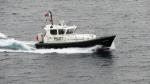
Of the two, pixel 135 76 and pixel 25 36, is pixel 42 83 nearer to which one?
pixel 135 76

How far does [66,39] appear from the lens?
332ft

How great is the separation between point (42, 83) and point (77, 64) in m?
10.3

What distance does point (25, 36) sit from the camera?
372ft

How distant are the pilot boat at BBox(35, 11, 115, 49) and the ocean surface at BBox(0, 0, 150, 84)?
1019mm

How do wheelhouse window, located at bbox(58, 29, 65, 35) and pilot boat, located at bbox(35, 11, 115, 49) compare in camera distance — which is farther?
wheelhouse window, located at bbox(58, 29, 65, 35)

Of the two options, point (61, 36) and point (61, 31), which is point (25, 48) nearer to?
point (61, 36)

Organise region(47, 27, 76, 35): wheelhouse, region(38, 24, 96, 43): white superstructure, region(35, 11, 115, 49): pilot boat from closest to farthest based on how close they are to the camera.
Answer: region(35, 11, 115, 49): pilot boat → region(38, 24, 96, 43): white superstructure → region(47, 27, 76, 35): wheelhouse

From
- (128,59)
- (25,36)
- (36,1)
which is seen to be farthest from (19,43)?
(36,1)

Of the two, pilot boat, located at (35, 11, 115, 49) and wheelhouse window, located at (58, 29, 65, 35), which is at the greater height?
wheelhouse window, located at (58, 29, 65, 35)

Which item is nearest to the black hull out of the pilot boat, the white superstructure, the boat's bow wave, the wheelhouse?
the pilot boat

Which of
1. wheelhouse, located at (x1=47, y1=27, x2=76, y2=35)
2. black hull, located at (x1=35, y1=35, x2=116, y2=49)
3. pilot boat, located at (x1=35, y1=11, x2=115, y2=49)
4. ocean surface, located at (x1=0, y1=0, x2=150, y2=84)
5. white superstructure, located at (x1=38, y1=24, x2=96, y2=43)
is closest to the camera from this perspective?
ocean surface, located at (x1=0, y1=0, x2=150, y2=84)

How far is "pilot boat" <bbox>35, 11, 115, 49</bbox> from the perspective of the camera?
3962 inches

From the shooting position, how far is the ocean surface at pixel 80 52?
89188 mm

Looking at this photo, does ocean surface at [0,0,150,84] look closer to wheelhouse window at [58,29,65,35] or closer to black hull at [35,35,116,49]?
black hull at [35,35,116,49]
